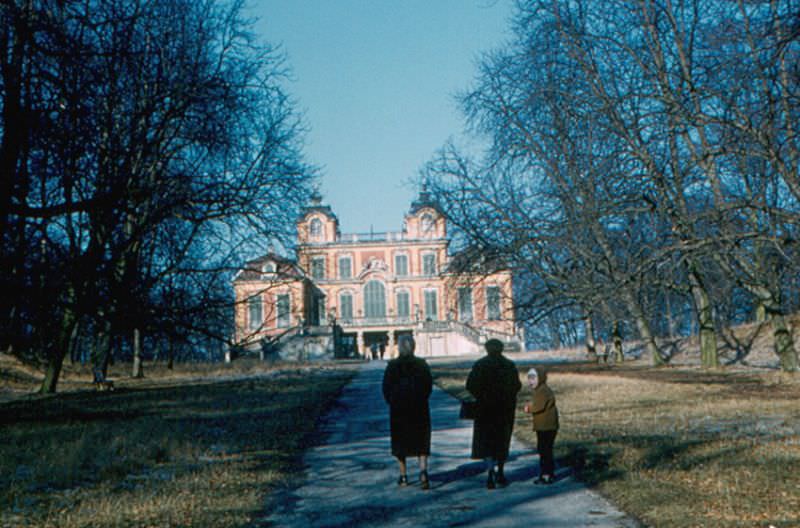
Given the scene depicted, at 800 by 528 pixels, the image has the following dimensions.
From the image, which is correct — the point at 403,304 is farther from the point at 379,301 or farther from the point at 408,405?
the point at 408,405

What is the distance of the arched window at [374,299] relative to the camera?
222 feet

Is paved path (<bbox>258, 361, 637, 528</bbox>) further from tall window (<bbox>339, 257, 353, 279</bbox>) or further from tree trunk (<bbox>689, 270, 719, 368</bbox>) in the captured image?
tall window (<bbox>339, 257, 353, 279</bbox>)

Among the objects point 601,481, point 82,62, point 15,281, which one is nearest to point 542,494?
point 601,481

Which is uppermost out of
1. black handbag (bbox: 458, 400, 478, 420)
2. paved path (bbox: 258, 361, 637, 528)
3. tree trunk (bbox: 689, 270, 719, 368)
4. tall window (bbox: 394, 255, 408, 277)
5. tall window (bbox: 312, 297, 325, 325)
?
tall window (bbox: 394, 255, 408, 277)

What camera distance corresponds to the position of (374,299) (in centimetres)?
6800

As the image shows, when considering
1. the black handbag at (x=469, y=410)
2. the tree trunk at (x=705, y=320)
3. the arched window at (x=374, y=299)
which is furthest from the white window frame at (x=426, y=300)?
the black handbag at (x=469, y=410)

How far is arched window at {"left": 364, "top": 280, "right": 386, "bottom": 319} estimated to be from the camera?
6781cm

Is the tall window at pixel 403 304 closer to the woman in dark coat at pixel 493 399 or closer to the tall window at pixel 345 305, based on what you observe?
the tall window at pixel 345 305

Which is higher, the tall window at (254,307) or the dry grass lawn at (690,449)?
the tall window at (254,307)

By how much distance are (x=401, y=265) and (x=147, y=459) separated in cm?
6227

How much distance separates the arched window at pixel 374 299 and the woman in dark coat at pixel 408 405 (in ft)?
198

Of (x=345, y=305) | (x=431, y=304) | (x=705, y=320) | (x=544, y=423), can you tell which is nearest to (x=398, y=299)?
(x=431, y=304)

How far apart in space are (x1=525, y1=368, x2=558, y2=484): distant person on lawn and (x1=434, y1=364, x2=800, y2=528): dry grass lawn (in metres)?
0.37

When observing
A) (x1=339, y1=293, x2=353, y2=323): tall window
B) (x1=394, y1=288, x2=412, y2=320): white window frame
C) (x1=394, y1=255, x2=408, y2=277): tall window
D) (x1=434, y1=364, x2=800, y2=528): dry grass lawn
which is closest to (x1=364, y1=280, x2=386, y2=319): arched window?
(x1=394, y1=288, x2=412, y2=320): white window frame
